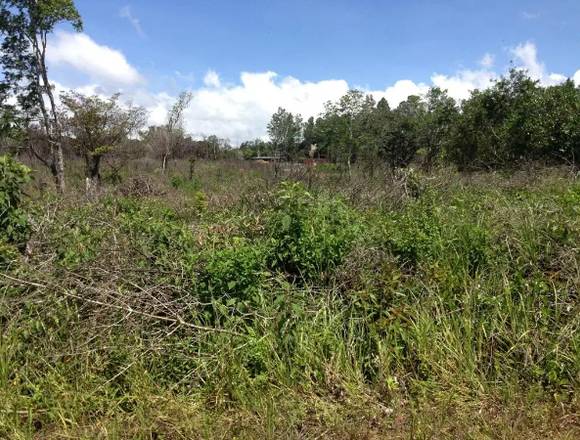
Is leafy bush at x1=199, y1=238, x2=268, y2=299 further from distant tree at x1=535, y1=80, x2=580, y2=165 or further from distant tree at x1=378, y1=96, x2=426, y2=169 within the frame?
distant tree at x1=378, y1=96, x2=426, y2=169

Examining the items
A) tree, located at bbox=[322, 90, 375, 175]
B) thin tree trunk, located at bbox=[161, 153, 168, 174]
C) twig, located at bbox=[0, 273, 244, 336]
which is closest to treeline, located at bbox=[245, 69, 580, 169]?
tree, located at bbox=[322, 90, 375, 175]

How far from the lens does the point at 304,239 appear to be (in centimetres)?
364

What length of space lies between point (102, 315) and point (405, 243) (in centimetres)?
237

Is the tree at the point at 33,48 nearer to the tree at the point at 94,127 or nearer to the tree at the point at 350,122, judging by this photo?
the tree at the point at 94,127

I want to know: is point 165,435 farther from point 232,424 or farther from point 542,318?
point 542,318

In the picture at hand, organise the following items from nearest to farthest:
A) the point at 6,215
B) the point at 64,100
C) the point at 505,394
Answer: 1. the point at 505,394
2. the point at 6,215
3. the point at 64,100

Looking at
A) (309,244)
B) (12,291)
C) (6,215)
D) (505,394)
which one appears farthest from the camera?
(6,215)

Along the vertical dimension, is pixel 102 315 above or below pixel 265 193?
below

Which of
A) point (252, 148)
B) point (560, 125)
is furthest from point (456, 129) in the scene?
point (252, 148)

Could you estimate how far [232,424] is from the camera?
2.54 meters

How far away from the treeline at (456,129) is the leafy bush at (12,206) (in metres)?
6.64

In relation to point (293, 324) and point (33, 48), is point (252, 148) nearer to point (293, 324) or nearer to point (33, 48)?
point (33, 48)

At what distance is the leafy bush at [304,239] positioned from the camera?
362cm

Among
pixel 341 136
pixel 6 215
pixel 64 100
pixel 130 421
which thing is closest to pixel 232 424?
pixel 130 421
